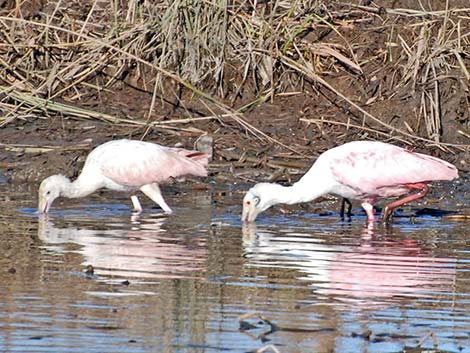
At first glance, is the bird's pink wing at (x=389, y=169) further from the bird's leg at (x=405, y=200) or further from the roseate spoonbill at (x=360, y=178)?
the bird's leg at (x=405, y=200)

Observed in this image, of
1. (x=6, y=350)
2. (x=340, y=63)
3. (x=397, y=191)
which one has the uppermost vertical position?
(x=340, y=63)

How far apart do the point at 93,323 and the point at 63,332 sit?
0.71ft

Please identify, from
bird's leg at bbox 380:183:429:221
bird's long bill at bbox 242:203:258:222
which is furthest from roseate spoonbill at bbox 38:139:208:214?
bird's leg at bbox 380:183:429:221

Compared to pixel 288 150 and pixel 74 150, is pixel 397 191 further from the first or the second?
pixel 74 150

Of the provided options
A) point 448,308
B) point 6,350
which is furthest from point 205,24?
point 6,350

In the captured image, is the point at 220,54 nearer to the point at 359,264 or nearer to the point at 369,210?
the point at 369,210

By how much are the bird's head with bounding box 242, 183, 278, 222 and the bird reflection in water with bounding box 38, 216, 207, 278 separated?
70 cm

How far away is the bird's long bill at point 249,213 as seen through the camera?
1034 cm

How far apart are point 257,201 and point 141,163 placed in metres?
1.34

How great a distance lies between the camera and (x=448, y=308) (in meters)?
6.63

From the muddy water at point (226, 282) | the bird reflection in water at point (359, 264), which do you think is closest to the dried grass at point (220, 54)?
the muddy water at point (226, 282)

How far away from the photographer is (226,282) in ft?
24.1

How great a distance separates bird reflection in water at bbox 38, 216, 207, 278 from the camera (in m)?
7.79

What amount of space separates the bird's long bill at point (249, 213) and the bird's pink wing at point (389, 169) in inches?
29.8
